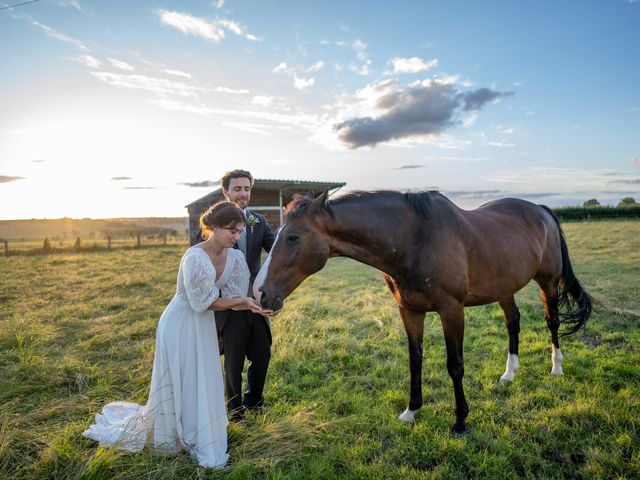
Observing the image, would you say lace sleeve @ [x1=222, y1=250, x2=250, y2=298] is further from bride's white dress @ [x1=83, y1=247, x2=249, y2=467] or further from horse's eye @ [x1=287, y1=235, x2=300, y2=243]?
horse's eye @ [x1=287, y1=235, x2=300, y2=243]

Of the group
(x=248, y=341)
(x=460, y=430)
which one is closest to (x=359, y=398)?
(x=460, y=430)

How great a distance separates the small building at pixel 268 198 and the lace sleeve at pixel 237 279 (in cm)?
1489

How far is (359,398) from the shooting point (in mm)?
3730

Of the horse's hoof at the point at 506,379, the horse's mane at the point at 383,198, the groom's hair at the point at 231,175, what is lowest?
the horse's hoof at the point at 506,379

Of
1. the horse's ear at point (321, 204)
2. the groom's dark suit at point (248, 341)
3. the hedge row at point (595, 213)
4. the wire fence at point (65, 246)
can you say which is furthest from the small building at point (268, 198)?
the hedge row at point (595, 213)

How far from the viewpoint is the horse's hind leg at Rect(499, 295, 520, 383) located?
13.4ft

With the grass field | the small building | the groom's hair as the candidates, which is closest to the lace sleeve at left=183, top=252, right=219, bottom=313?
the groom's hair

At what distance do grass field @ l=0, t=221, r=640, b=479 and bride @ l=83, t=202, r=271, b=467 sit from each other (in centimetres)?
14

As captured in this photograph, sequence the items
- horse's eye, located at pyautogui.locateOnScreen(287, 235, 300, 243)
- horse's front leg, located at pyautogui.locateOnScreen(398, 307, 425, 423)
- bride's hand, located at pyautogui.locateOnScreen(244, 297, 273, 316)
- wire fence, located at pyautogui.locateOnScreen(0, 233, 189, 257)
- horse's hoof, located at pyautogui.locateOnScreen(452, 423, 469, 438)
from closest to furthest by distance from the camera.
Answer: bride's hand, located at pyautogui.locateOnScreen(244, 297, 273, 316)
horse's eye, located at pyautogui.locateOnScreen(287, 235, 300, 243)
horse's hoof, located at pyautogui.locateOnScreen(452, 423, 469, 438)
horse's front leg, located at pyautogui.locateOnScreen(398, 307, 425, 423)
wire fence, located at pyautogui.locateOnScreen(0, 233, 189, 257)

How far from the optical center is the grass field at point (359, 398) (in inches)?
105

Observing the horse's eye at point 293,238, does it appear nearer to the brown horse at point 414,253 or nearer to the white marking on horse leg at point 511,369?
the brown horse at point 414,253

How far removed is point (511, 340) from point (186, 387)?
3.80 m

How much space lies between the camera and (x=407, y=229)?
3.13 meters

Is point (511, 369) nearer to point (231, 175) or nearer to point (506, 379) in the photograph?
point (506, 379)
